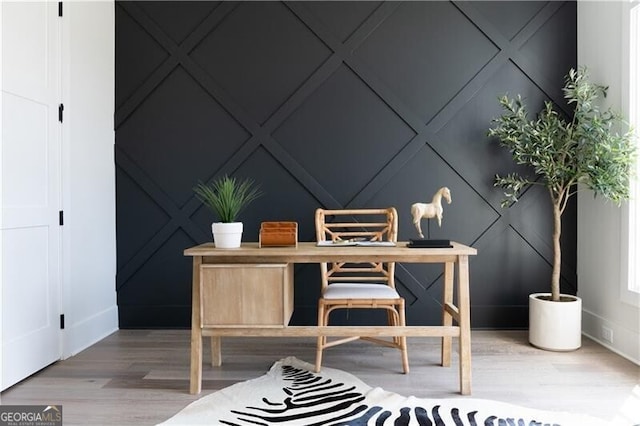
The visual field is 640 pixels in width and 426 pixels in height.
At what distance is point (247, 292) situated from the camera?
2.24 meters

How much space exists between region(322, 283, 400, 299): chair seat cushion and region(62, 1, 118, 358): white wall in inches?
66.6

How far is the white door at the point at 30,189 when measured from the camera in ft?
7.82

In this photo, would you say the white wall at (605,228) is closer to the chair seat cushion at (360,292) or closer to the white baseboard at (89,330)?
the chair seat cushion at (360,292)

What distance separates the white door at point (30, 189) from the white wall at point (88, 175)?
10 centimetres

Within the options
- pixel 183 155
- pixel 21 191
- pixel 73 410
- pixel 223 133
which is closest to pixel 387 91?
pixel 223 133

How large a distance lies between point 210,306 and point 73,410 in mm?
768

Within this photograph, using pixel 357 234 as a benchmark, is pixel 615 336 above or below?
below

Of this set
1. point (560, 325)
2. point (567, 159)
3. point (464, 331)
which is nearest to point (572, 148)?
point (567, 159)

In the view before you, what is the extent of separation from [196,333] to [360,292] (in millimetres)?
897

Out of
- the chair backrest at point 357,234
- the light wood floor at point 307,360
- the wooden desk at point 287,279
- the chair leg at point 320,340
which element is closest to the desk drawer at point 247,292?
the wooden desk at point 287,279

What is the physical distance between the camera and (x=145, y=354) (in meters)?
2.92

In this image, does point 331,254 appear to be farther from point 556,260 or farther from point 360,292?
point 556,260

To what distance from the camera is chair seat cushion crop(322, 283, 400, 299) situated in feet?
8.12

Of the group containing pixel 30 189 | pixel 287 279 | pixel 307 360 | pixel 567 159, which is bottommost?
pixel 307 360
